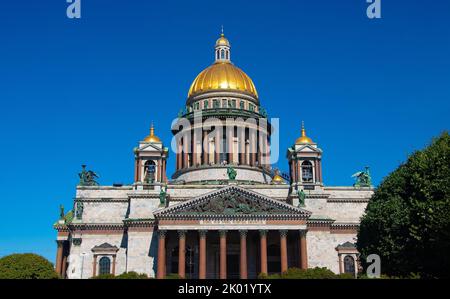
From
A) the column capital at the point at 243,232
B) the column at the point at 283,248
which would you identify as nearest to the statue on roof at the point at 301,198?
the column at the point at 283,248

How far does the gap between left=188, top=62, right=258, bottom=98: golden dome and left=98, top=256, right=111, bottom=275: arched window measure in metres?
33.8

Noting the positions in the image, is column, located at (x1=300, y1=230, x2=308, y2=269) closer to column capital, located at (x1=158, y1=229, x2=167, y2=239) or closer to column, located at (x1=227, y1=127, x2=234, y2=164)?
column capital, located at (x1=158, y1=229, x2=167, y2=239)

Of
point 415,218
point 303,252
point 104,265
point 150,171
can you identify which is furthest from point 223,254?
point 415,218

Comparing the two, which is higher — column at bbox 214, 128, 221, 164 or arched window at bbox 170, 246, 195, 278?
column at bbox 214, 128, 221, 164

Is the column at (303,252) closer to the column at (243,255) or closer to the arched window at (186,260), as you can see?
the column at (243,255)

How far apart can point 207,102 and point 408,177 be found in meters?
48.6

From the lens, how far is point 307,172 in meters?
72.6

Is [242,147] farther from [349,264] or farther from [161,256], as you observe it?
[161,256]

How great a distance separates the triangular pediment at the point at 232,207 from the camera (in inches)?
2516

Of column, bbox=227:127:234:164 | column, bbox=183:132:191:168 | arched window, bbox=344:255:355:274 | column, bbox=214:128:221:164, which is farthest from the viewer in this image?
column, bbox=183:132:191:168

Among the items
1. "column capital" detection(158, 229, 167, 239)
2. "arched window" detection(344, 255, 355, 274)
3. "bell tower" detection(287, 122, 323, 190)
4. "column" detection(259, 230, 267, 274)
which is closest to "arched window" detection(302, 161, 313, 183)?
"bell tower" detection(287, 122, 323, 190)

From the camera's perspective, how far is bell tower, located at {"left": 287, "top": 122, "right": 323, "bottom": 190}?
71.4m
